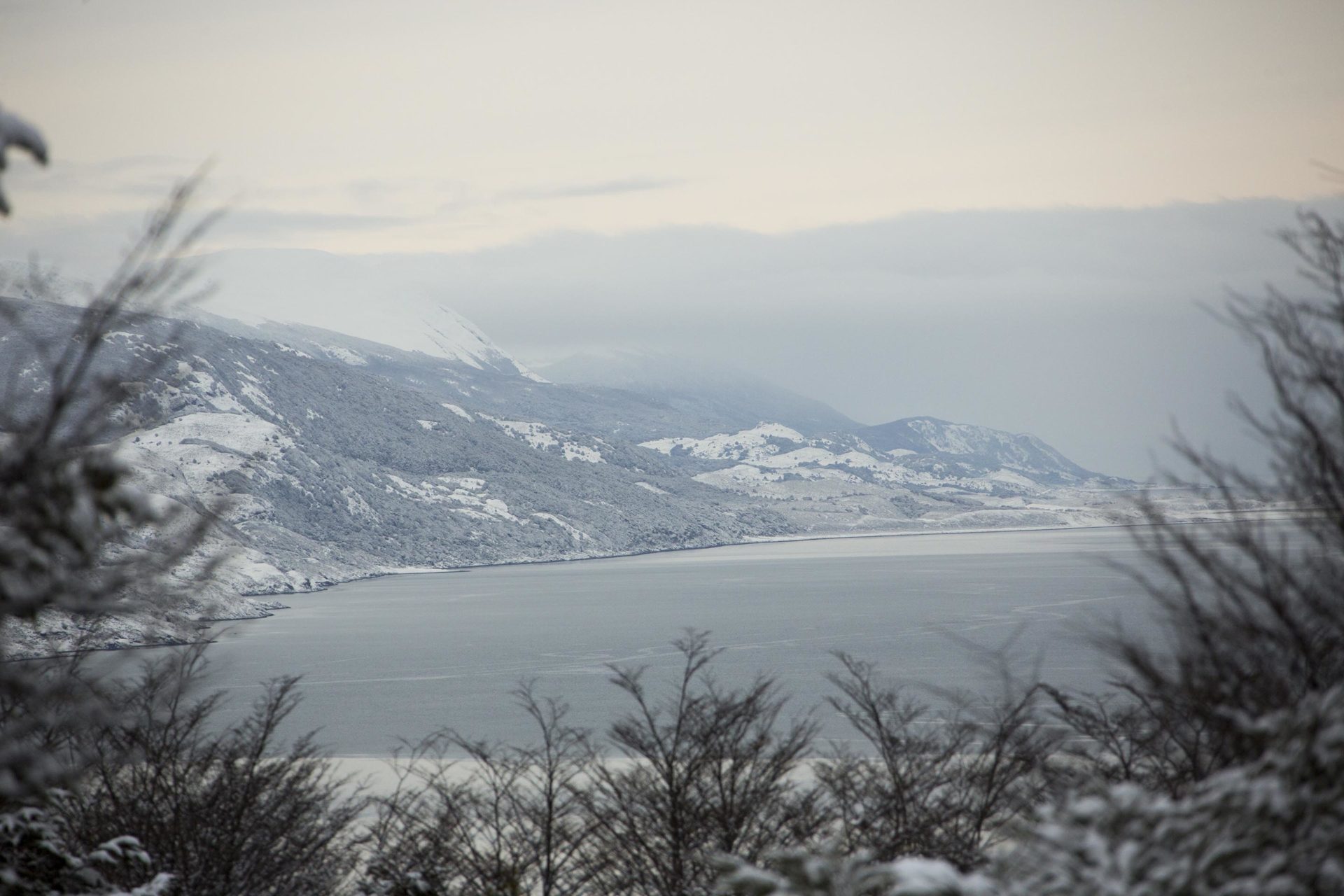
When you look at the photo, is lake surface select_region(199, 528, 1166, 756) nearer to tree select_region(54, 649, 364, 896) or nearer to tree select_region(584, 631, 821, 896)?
tree select_region(584, 631, 821, 896)

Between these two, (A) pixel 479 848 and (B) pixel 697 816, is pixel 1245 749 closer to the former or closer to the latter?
(B) pixel 697 816

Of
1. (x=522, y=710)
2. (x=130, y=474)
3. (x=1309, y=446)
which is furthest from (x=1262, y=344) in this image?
(x=522, y=710)

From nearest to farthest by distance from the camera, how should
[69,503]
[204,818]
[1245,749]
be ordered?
[69,503] → [1245,749] → [204,818]

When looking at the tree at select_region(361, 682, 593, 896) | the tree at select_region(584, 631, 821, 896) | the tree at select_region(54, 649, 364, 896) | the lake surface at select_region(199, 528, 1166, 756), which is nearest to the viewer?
the tree at select_region(54, 649, 364, 896)

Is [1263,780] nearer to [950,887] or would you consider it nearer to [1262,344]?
[950,887]

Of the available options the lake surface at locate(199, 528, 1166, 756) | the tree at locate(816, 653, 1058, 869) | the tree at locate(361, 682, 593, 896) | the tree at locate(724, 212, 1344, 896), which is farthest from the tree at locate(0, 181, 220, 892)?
the lake surface at locate(199, 528, 1166, 756)

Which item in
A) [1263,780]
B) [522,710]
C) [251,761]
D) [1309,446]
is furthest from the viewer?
[522,710]

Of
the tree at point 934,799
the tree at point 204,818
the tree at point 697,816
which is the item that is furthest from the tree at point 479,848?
the tree at point 934,799

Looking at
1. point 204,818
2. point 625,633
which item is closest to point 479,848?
point 204,818
